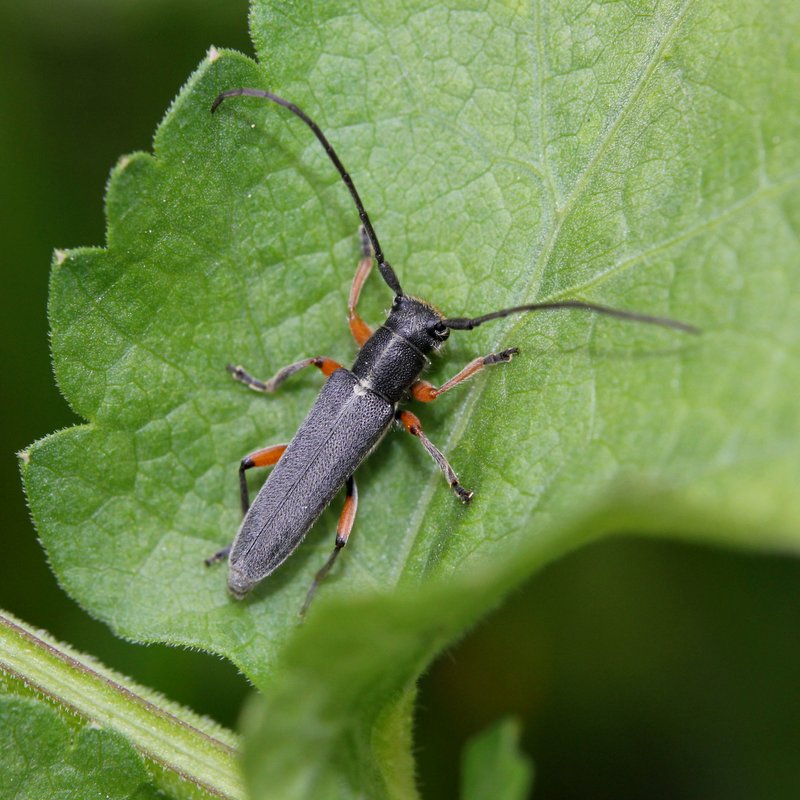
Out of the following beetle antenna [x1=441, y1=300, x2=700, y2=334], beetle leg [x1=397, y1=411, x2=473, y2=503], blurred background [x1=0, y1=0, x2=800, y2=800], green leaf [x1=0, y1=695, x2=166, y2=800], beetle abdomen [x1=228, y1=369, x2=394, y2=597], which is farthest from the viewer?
blurred background [x1=0, y1=0, x2=800, y2=800]

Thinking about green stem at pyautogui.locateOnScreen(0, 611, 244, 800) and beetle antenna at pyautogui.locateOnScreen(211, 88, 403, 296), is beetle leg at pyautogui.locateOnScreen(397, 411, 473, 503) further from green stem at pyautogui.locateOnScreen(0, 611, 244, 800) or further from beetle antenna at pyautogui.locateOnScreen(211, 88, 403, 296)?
green stem at pyautogui.locateOnScreen(0, 611, 244, 800)

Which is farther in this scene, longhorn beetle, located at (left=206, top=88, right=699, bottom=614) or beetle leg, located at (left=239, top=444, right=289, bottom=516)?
beetle leg, located at (left=239, top=444, right=289, bottom=516)

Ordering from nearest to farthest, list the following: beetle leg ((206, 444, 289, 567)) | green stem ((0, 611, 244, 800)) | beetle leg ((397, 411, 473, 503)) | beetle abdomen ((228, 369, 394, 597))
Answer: green stem ((0, 611, 244, 800))
beetle leg ((397, 411, 473, 503))
beetle leg ((206, 444, 289, 567))
beetle abdomen ((228, 369, 394, 597))

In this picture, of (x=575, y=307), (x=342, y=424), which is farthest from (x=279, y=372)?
(x=575, y=307)

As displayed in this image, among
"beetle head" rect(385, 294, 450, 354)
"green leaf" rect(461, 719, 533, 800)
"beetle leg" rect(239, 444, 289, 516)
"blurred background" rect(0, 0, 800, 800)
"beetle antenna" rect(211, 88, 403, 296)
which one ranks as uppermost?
"beetle antenna" rect(211, 88, 403, 296)

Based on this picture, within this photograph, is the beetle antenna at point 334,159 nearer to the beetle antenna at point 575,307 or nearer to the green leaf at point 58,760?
the beetle antenna at point 575,307

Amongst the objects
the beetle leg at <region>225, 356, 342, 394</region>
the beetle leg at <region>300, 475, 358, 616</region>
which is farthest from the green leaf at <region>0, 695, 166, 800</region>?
the beetle leg at <region>225, 356, 342, 394</region>

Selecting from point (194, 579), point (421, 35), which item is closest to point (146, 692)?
point (194, 579)

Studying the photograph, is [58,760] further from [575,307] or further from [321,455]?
[575,307]
